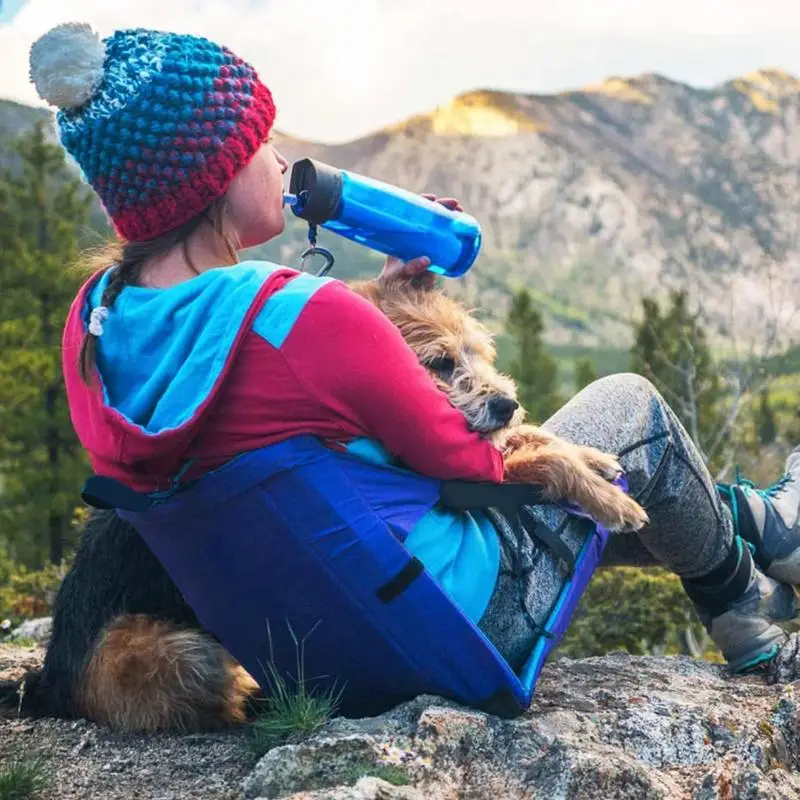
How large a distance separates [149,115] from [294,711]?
1.53m

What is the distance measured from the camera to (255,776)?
2598 mm

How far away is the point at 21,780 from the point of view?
269 cm

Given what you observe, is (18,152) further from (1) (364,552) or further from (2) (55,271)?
(1) (364,552)

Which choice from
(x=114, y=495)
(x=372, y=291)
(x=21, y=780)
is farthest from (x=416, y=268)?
(x=21, y=780)

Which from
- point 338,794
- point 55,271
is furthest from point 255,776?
point 55,271

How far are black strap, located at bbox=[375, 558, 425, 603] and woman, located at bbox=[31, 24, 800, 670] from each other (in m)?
0.08

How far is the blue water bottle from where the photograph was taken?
10.9ft

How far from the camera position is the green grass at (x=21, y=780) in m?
2.66

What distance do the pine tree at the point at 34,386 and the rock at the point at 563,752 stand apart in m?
17.9

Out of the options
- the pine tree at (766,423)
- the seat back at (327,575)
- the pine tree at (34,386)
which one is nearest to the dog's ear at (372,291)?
the seat back at (327,575)

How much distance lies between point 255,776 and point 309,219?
63.6 inches

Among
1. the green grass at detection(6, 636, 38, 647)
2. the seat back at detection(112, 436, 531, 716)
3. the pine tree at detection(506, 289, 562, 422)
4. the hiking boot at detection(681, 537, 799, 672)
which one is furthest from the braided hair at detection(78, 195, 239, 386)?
the pine tree at detection(506, 289, 562, 422)

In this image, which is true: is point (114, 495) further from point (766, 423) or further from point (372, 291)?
point (766, 423)

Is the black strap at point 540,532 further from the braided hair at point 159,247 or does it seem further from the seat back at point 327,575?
the braided hair at point 159,247
